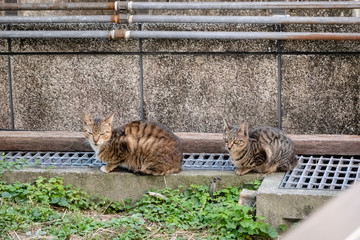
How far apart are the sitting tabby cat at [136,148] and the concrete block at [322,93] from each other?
1.68 metres

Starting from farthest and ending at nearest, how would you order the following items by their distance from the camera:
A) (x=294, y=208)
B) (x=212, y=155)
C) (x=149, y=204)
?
(x=212, y=155) → (x=149, y=204) → (x=294, y=208)

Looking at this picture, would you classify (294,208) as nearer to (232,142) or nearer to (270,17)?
(232,142)

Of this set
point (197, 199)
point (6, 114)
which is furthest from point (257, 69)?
point (6, 114)

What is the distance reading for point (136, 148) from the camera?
628 centimetres

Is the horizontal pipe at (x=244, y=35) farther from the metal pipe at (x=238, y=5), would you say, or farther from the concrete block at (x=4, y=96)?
the concrete block at (x=4, y=96)

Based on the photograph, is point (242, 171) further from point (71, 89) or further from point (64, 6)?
point (64, 6)

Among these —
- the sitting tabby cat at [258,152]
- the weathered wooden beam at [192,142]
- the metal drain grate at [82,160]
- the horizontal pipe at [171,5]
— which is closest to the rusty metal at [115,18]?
the horizontal pipe at [171,5]

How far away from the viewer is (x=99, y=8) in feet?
23.0

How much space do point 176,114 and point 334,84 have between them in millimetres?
2041

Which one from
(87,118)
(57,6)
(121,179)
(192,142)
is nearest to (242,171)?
(192,142)

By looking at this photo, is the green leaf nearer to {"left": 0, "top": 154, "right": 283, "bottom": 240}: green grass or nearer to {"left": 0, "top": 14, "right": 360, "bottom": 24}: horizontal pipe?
{"left": 0, "top": 154, "right": 283, "bottom": 240}: green grass

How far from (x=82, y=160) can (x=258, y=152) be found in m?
2.29

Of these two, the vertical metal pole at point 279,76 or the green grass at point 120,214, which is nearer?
the green grass at point 120,214

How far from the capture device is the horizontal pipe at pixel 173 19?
654 centimetres
